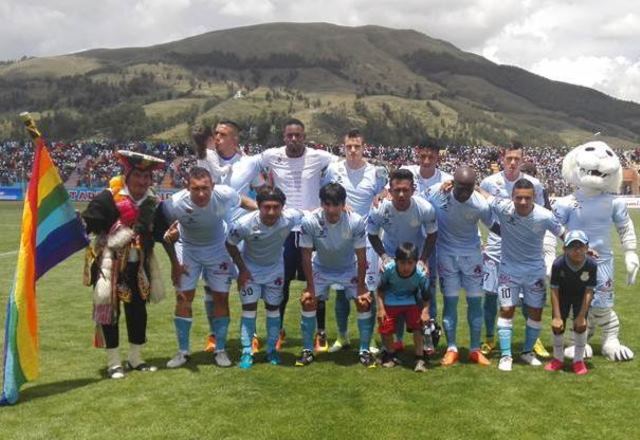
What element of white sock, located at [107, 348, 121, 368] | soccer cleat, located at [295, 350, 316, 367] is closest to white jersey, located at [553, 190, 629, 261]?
soccer cleat, located at [295, 350, 316, 367]

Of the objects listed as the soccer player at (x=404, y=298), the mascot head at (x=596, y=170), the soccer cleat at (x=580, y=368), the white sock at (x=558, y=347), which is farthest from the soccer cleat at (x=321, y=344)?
the mascot head at (x=596, y=170)

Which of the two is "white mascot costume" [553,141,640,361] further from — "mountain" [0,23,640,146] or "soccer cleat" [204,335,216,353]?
"mountain" [0,23,640,146]

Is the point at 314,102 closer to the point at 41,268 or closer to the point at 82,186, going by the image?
the point at 82,186

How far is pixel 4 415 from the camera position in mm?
4844

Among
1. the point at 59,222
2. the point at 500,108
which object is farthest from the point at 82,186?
the point at 500,108

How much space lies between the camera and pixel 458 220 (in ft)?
19.9

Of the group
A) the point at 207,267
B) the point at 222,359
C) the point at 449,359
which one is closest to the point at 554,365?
the point at 449,359

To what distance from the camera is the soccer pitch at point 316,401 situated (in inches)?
178

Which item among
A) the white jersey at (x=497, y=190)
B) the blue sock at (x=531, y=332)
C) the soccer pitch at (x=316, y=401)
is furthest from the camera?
the white jersey at (x=497, y=190)

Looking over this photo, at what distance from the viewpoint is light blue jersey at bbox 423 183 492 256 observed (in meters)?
6.02

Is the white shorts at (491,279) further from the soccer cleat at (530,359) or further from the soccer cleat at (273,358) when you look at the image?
the soccer cleat at (273,358)

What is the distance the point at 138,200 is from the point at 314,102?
101 m

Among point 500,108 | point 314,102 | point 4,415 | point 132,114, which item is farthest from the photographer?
point 500,108

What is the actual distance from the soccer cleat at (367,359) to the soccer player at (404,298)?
0.11m
